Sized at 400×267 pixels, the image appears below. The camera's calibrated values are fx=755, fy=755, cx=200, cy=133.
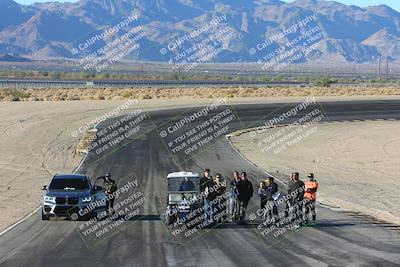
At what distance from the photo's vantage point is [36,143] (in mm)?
45562

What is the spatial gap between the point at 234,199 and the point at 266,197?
0.95 m

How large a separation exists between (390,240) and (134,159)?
21.4 meters

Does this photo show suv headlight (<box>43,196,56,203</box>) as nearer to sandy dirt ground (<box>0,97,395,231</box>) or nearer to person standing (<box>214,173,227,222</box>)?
sandy dirt ground (<box>0,97,395,231</box>)

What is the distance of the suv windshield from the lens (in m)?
23.3

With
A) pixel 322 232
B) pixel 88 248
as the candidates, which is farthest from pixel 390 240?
pixel 88 248

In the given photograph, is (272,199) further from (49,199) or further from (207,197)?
(49,199)

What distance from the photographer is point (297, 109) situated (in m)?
66.2

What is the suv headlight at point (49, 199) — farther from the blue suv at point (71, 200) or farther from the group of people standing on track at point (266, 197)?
the group of people standing on track at point (266, 197)

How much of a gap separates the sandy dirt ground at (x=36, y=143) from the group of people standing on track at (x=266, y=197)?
19.7 feet

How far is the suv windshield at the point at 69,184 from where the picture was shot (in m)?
23.3

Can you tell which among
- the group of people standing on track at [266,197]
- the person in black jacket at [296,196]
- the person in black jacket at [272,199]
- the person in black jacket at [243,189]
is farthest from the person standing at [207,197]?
the person in black jacket at [296,196]

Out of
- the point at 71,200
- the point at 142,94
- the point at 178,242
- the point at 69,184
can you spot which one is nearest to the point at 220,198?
the point at 178,242

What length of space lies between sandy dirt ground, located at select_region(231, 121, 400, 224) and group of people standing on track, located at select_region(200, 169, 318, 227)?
3080mm

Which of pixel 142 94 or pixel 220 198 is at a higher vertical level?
pixel 142 94
